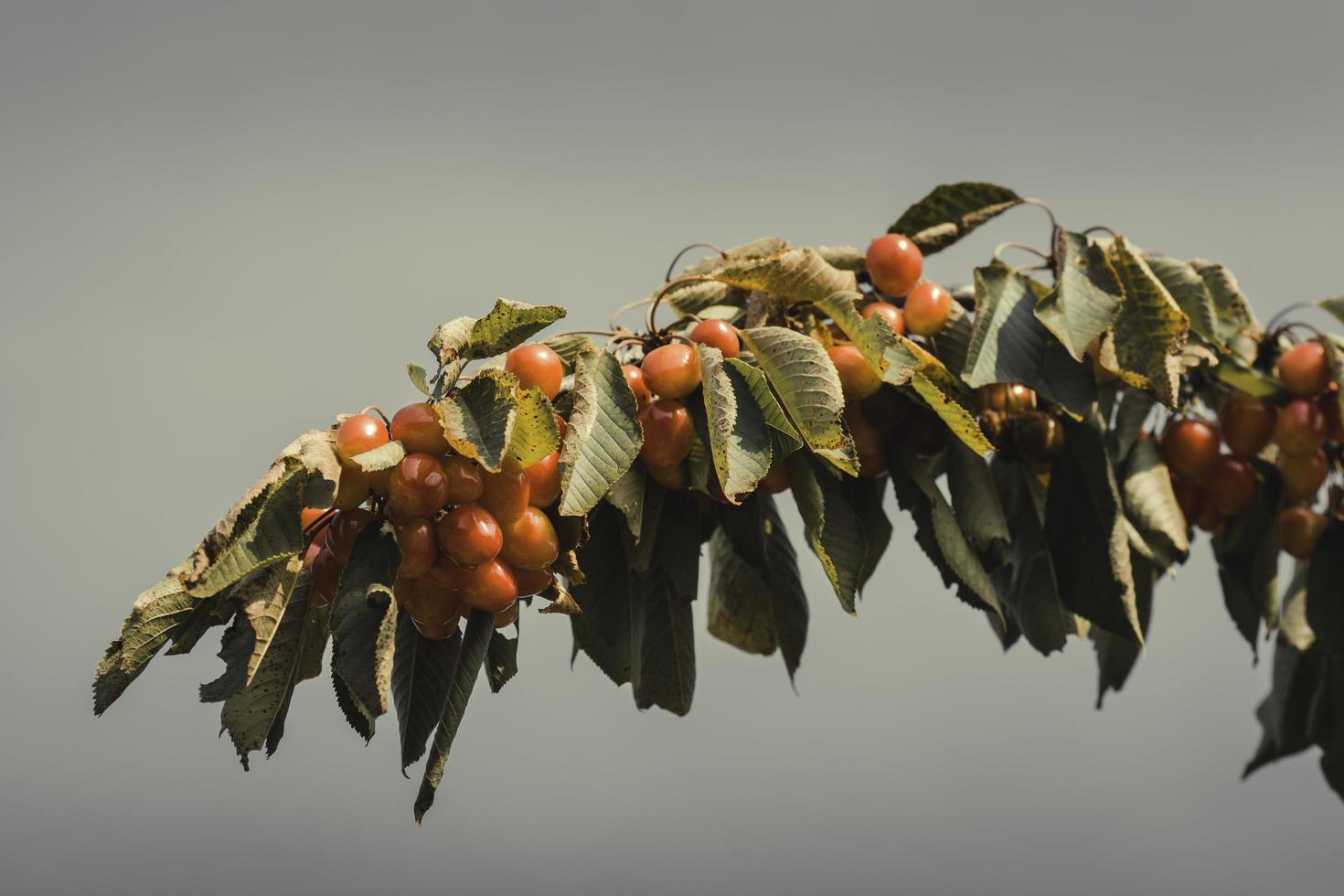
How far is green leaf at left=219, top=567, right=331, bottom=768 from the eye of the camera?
4.16ft

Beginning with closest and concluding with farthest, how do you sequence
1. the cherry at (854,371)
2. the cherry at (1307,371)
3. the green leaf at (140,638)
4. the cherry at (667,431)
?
the green leaf at (140,638) → the cherry at (667,431) → the cherry at (854,371) → the cherry at (1307,371)

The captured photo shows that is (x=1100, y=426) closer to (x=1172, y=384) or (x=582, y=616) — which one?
(x=1172, y=384)

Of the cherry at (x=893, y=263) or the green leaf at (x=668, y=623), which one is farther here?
the cherry at (x=893, y=263)

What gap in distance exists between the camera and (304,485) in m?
1.25

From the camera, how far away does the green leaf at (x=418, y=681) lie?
135 cm

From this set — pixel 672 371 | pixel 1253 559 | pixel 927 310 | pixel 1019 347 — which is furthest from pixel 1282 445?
pixel 672 371

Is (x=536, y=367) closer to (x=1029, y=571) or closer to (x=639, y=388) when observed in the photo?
(x=639, y=388)

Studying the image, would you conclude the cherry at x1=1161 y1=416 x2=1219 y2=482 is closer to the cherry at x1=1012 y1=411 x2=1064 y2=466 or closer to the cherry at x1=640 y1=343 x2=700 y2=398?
the cherry at x1=1012 y1=411 x2=1064 y2=466

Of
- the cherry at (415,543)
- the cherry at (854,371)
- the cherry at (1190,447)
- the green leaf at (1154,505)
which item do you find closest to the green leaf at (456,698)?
the cherry at (415,543)

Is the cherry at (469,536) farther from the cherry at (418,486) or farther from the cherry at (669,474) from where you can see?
the cherry at (669,474)

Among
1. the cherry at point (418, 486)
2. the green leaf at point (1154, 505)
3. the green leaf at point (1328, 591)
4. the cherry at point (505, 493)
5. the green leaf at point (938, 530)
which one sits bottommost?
the green leaf at point (1328, 591)

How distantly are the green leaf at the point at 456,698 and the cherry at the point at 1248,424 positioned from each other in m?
1.27

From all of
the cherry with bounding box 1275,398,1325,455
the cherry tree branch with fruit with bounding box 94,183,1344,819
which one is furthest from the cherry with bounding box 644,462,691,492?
the cherry with bounding box 1275,398,1325,455

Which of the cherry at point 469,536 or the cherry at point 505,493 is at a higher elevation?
the cherry at point 505,493
